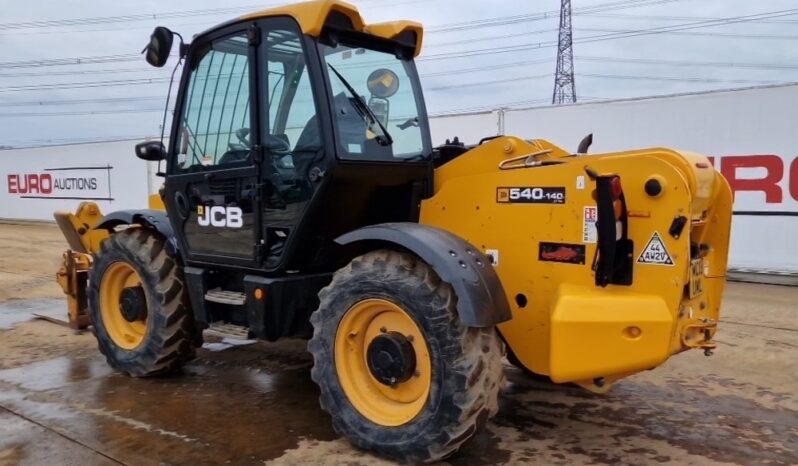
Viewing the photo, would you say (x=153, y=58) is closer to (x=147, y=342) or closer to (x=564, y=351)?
(x=147, y=342)

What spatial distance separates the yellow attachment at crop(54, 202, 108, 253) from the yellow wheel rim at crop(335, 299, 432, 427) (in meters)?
3.59

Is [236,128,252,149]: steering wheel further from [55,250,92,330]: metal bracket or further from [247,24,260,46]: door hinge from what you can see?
[55,250,92,330]: metal bracket

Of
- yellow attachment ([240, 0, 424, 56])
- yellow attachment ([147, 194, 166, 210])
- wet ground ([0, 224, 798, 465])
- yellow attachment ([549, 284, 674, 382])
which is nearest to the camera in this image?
yellow attachment ([549, 284, 674, 382])

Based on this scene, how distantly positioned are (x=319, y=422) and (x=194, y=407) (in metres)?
0.92

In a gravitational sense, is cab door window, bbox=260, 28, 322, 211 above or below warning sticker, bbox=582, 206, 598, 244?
above

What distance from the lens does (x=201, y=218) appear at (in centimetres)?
474

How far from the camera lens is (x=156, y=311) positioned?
4.89 m

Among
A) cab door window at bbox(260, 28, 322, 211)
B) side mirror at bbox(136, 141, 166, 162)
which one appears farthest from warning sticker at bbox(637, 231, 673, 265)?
side mirror at bbox(136, 141, 166, 162)

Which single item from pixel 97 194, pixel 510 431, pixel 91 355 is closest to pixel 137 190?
pixel 97 194

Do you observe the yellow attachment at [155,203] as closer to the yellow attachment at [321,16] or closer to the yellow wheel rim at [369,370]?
the yellow attachment at [321,16]

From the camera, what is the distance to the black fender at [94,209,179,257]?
5066 millimetres

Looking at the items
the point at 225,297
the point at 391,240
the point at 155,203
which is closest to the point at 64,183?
the point at 155,203

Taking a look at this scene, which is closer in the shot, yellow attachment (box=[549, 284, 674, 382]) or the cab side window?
yellow attachment (box=[549, 284, 674, 382])

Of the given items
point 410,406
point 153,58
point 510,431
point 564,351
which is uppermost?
point 153,58
